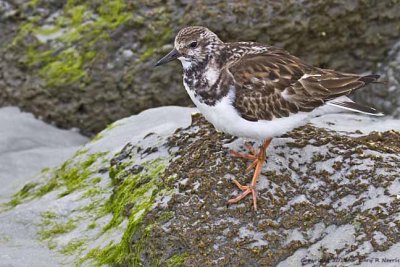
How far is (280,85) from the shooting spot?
5.23 m

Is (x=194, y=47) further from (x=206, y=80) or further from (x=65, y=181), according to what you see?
(x=65, y=181)

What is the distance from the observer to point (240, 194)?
16.2 ft

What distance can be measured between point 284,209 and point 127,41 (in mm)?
3688

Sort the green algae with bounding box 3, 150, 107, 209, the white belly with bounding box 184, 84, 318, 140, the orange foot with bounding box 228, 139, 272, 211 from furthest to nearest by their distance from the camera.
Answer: the green algae with bounding box 3, 150, 107, 209 < the white belly with bounding box 184, 84, 318, 140 < the orange foot with bounding box 228, 139, 272, 211

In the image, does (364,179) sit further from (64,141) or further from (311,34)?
(64,141)

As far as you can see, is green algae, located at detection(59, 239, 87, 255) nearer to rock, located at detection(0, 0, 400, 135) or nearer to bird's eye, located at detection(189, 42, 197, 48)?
bird's eye, located at detection(189, 42, 197, 48)

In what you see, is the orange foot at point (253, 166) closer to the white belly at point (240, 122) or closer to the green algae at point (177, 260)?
the white belly at point (240, 122)

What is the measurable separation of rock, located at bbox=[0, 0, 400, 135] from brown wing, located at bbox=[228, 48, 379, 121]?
A: 101 inches

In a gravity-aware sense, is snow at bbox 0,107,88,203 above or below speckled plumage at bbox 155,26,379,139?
below

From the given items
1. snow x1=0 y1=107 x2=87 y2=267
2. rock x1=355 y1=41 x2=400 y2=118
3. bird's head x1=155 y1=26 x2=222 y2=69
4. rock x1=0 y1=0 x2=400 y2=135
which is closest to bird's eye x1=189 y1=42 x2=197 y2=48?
bird's head x1=155 y1=26 x2=222 y2=69

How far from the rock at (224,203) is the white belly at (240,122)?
246 millimetres

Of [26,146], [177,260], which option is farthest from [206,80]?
[26,146]

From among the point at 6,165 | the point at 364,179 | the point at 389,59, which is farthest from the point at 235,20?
the point at 364,179

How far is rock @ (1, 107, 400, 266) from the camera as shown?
4684mm
